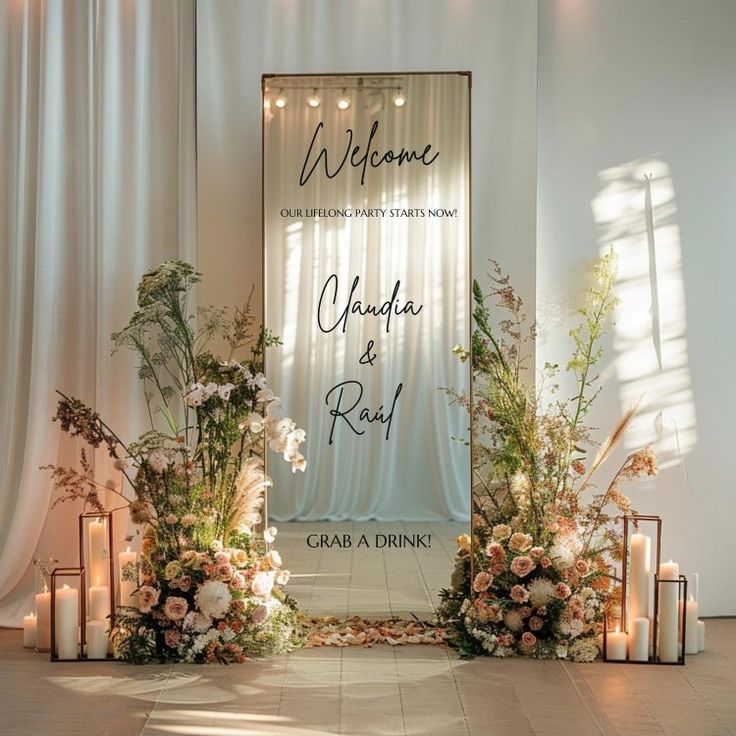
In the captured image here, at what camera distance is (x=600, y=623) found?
15.3 ft

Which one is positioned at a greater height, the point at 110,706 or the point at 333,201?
the point at 333,201

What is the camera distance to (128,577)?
4.56 m

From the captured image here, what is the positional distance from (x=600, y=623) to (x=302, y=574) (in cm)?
136

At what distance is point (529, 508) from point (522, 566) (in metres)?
0.29

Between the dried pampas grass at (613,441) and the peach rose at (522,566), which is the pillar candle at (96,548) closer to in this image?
the peach rose at (522,566)

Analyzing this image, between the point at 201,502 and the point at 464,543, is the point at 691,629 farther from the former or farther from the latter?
the point at 201,502

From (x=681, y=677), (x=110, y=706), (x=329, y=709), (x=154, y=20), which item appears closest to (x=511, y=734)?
(x=329, y=709)

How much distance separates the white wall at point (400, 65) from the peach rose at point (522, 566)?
1.27 meters

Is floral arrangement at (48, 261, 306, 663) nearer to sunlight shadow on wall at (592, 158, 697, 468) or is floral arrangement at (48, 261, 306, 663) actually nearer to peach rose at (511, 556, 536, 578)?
peach rose at (511, 556, 536, 578)

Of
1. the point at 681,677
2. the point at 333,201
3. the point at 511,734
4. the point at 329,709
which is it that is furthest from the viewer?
the point at 333,201

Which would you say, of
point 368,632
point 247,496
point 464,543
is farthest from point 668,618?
point 247,496

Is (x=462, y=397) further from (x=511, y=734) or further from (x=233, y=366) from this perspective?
(x=511, y=734)

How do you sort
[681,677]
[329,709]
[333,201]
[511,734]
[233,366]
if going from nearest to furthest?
[511,734], [329,709], [681,677], [233,366], [333,201]

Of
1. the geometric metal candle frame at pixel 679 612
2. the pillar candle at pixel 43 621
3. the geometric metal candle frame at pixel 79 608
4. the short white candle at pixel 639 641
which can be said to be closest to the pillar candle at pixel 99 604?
the geometric metal candle frame at pixel 79 608
